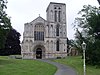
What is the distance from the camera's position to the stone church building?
7975 centimetres

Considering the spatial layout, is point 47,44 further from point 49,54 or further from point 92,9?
point 92,9

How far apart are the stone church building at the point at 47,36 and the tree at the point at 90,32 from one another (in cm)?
2949

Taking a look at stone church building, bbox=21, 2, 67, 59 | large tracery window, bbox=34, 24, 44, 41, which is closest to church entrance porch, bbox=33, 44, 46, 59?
Answer: stone church building, bbox=21, 2, 67, 59

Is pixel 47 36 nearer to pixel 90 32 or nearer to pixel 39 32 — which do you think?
pixel 39 32

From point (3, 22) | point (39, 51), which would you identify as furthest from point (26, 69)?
point (39, 51)

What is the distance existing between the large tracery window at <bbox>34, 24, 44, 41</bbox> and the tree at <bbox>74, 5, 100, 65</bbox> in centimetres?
2993

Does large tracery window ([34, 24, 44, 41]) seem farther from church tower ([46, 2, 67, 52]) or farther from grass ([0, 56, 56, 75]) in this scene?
grass ([0, 56, 56, 75])

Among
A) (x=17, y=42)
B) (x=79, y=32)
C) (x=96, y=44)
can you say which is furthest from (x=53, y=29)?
(x=96, y=44)

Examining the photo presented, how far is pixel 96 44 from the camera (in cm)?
4531

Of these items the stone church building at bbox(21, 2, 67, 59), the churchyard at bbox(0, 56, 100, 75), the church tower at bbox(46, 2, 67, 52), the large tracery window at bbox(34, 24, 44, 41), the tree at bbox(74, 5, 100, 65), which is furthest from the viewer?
the church tower at bbox(46, 2, 67, 52)

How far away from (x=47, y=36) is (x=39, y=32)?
295 centimetres

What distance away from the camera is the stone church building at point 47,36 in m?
79.8

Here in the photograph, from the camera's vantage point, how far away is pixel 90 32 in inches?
1885

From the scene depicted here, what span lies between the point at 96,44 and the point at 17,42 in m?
57.0
